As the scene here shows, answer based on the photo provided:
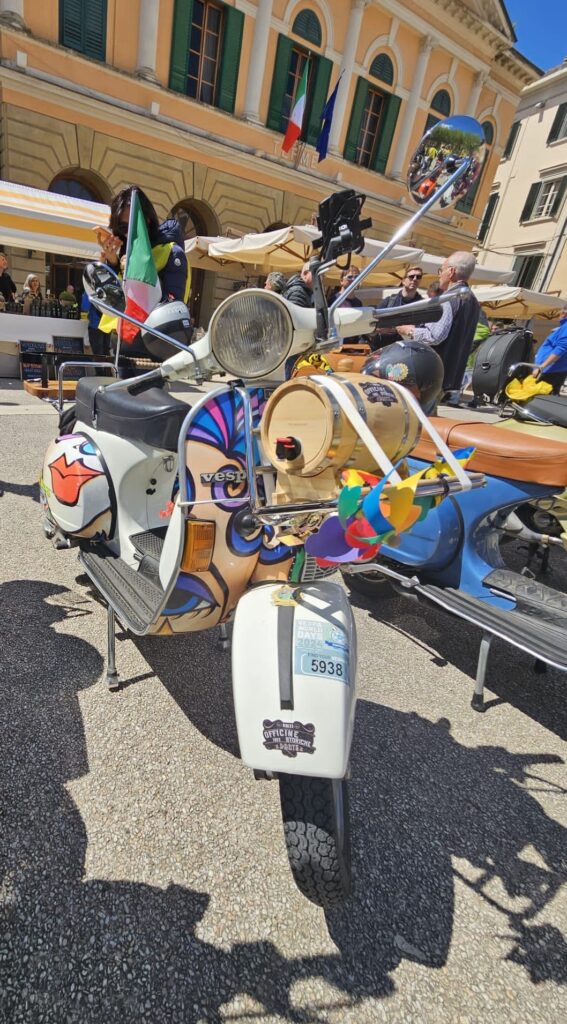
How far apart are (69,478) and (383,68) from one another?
18.1m

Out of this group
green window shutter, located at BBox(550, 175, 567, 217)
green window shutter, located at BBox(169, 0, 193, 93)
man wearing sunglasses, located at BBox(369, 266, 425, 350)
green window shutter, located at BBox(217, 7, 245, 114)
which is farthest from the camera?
green window shutter, located at BBox(550, 175, 567, 217)

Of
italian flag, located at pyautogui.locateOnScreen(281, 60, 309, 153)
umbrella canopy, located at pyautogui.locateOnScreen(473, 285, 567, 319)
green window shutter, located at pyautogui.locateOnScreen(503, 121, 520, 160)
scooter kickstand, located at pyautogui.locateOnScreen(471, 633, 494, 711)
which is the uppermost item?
green window shutter, located at pyautogui.locateOnScreen(503, 121, 520, 160)

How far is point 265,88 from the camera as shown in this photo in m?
12.8

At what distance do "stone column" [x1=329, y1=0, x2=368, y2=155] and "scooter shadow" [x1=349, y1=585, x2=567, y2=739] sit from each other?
1563 centimetres

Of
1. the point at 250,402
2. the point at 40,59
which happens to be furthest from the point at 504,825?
the point at 40,59

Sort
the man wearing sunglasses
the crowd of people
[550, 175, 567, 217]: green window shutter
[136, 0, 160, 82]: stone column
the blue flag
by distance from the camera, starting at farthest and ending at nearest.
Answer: [550, 175, 567, 217]: green window shutter → the blue flag → [136, 0, 160, 82]: stone column → the man wearing sunglasses → the crowd of people

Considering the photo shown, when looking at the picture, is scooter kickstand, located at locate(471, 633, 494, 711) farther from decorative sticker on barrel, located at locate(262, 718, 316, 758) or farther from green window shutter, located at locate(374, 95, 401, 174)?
green window shutter, located at locate(374, 95, 401, 174)

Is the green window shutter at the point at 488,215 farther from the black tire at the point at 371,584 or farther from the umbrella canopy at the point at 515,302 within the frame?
the black tire at the point at 371,584

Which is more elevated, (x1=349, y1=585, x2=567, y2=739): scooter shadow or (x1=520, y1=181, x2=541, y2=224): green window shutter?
(x1=520, y1=181, x2=541, y2=224): green window shutter

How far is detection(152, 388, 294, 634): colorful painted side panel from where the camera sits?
155 centimetres

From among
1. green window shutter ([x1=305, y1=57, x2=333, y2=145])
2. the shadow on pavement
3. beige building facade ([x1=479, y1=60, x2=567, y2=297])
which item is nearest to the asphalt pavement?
the shadow on pavement

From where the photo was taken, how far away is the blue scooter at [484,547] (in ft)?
7.72

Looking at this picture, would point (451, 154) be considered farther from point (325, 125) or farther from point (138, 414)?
point (325, 125)

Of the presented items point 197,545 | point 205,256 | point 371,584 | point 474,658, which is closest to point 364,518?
point 197,545
